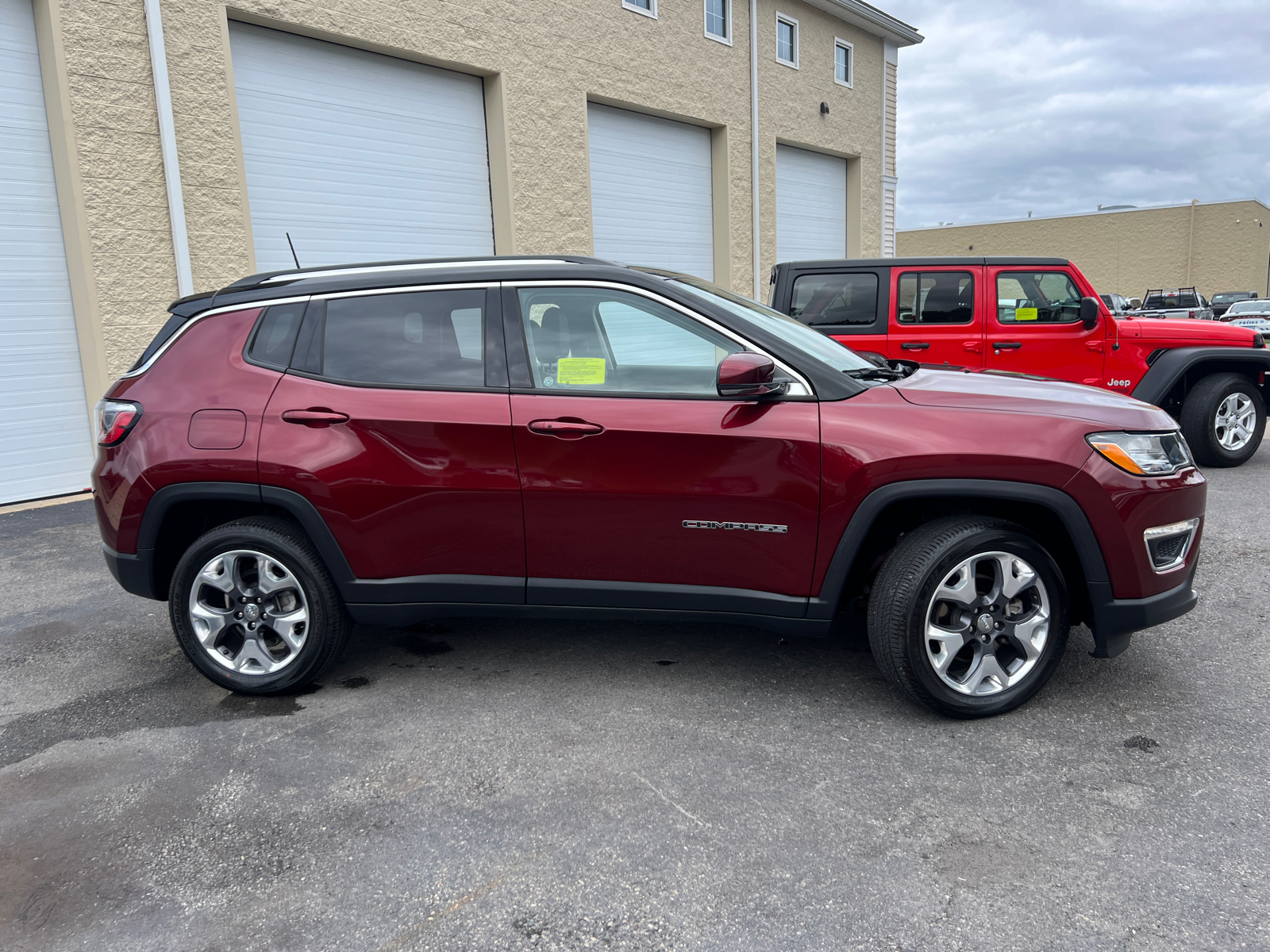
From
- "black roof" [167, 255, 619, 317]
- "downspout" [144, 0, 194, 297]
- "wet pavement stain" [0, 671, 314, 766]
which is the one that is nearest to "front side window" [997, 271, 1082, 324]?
"black roof" [167, 255, 619, 317]

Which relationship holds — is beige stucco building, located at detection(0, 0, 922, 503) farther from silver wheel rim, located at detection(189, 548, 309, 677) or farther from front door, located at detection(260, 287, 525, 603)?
silver wheel rim, located at detection(189, 548, 309, 677)

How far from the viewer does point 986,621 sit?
10.2 feet

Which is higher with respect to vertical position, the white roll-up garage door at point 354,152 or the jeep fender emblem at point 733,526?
the white roll-up garage door at point 354,152

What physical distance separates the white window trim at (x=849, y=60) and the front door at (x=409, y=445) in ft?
55.3

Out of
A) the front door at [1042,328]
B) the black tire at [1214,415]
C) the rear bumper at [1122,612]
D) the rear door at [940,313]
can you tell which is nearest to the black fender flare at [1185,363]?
the black tire at [1214,415]

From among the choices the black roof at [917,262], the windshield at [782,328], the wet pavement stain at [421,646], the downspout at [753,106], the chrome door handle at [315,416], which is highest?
the downspout at [753,106]

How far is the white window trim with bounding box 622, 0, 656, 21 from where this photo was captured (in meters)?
12.9

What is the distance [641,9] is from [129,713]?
505 inches

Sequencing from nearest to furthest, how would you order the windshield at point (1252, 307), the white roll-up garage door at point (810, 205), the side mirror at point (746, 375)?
1. the side mirror at point (746, 375)
2. the white roll-up garage door at point (810, 205)
3. the windshield at point (1252, 307)

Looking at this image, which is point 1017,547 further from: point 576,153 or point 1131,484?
point 576,153

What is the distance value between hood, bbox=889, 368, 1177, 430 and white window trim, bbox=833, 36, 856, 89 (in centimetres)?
1646

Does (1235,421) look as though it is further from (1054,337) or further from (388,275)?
(388,275)

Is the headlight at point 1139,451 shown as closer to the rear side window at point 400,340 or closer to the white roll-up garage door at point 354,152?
the rear side window at point 400,340

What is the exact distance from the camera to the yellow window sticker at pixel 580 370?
3332mm
